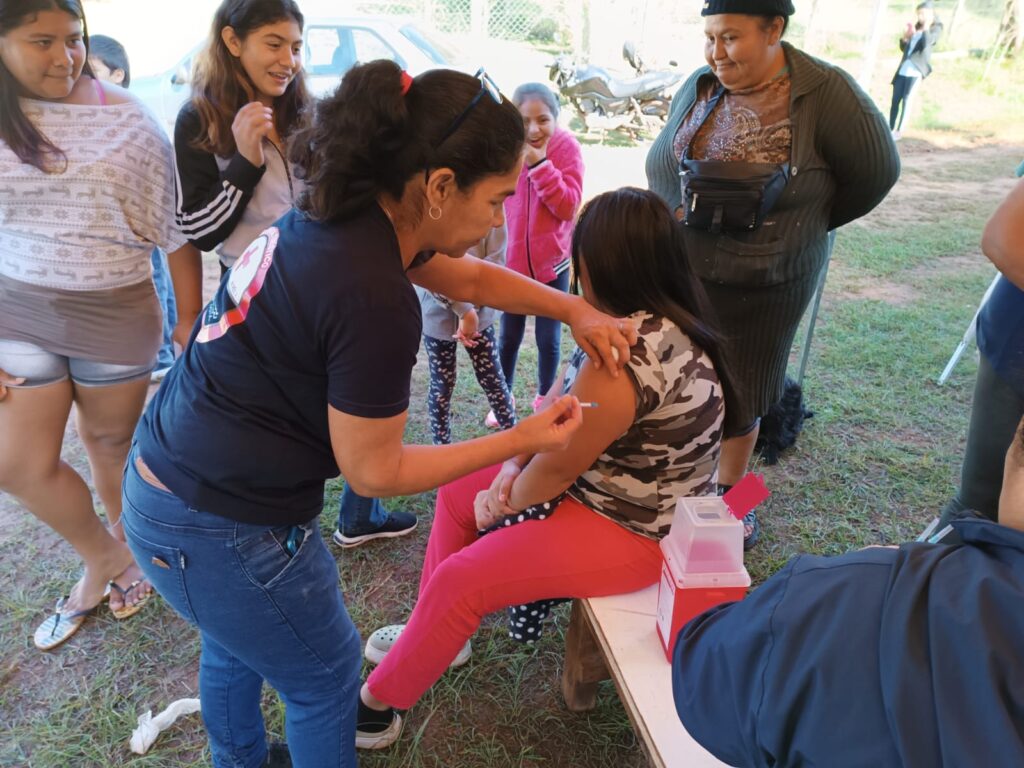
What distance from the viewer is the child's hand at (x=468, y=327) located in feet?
8.86

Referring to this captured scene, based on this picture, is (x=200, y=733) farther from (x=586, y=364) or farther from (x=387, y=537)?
(x=586, y=364)

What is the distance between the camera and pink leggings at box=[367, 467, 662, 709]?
1.68m

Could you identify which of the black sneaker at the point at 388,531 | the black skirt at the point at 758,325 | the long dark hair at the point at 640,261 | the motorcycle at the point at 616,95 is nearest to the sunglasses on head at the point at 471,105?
the long dark hair at the point at 640,261

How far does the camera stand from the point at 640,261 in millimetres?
1637

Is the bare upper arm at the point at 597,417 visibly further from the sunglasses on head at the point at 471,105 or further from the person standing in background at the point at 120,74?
the person standing in background at the point at 120,74

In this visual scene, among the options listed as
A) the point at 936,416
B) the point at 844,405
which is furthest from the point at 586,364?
the point at 936,416

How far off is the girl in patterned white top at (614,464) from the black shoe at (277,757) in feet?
1.04

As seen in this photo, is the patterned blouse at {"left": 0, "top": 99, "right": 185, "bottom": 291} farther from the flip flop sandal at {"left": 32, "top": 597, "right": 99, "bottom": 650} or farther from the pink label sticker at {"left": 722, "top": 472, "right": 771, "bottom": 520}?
the pink label sticker at {"left": 722, "top": 472, "right": 771, "bottom": 520}

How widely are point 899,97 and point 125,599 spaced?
33.8 ft

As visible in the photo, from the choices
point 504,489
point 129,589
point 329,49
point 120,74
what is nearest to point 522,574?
point 504,489

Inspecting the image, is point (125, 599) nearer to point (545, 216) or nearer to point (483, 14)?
point (545, 216)

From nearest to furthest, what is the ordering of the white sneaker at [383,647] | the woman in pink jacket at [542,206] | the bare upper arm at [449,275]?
the bare upper arm at [449,275] → the white sneaker at [383,647] → the woman in pink jacket at [542,206]

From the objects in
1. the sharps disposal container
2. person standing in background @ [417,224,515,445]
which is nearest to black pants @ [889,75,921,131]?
person standing in background @ [417,224,515,445]

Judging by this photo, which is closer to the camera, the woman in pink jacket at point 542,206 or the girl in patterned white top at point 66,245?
the girl in patterned white top at point 66,245
